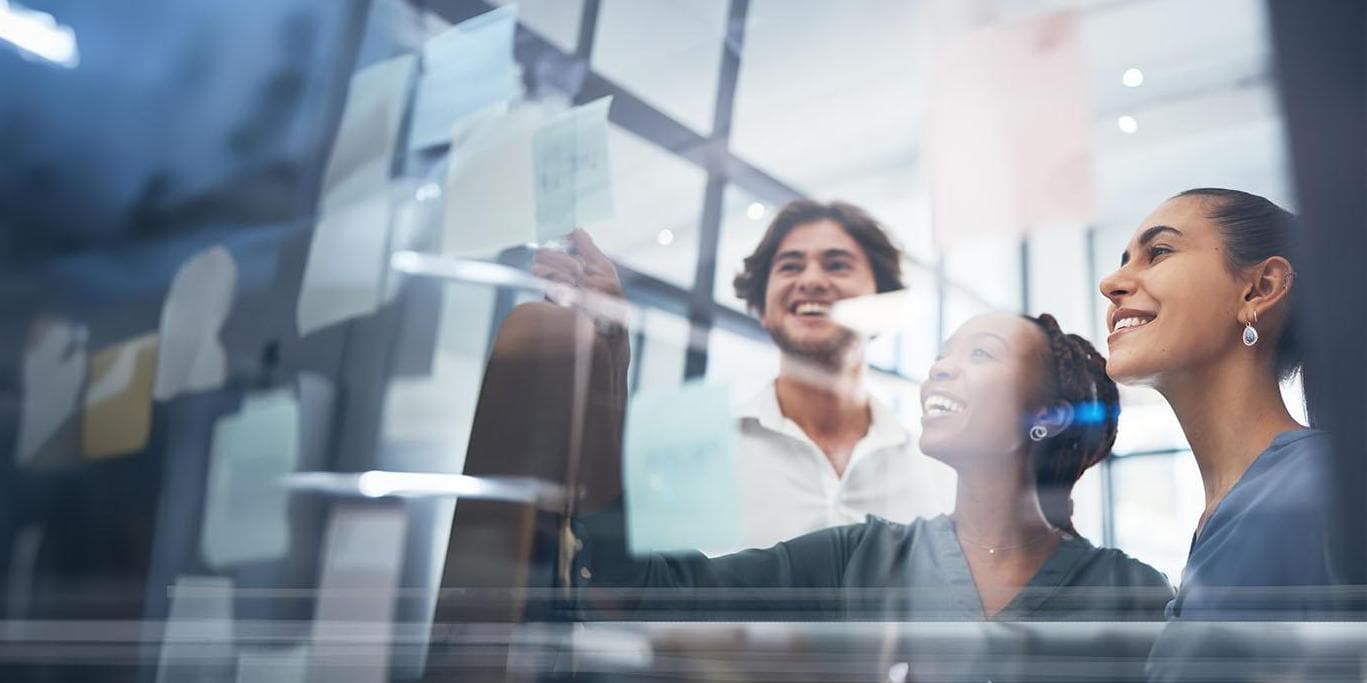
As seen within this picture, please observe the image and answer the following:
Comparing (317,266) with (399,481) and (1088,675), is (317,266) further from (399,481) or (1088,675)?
(1088,675)

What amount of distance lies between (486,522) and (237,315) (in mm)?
600

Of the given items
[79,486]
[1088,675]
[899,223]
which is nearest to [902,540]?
[1088,675]

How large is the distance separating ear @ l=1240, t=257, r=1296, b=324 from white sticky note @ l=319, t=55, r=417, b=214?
42.2 inches

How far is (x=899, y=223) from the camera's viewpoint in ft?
3.19

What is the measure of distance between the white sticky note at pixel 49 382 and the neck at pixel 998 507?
1.25 meters

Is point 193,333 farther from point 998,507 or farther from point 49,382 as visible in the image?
point 998,507

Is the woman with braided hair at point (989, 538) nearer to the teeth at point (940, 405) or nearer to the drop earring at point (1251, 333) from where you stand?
the teeth at point (940, 405)

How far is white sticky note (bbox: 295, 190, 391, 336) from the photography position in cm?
145

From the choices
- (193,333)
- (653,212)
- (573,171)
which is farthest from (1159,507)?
(193,333)

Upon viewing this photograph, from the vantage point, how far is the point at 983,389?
906 millimetres

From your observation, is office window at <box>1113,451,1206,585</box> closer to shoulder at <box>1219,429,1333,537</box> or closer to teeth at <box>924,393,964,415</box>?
shoulder at <box>1219,429,1333,537</box>

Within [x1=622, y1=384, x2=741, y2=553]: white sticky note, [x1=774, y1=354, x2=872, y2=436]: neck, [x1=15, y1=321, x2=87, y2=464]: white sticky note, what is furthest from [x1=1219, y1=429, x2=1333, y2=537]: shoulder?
[x1=15, y1=321, x2=87, y2=464]: white sticky note

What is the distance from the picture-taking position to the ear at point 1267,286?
2.56 ft

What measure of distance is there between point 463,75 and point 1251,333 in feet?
3.17
